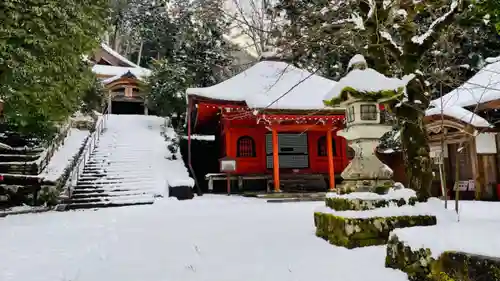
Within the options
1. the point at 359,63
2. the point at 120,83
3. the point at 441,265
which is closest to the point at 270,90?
the point at 359,63

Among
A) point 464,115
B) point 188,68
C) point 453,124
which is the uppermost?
point 188,68

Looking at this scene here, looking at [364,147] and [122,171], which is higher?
[364,147]

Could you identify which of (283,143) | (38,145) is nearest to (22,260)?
(38,145)

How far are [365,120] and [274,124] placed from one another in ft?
28.5

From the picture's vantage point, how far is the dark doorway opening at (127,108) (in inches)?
1165

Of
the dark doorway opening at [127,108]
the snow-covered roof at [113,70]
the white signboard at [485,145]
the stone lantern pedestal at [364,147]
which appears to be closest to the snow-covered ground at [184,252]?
the stone lantern pedestal at [364,147]

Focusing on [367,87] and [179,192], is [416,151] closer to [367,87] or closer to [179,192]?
[367,87]

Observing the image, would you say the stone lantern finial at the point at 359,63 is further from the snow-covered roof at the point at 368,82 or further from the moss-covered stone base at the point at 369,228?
the moss-covered stone base at the point at 369,228

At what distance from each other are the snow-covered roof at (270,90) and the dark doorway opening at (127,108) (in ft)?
54.6

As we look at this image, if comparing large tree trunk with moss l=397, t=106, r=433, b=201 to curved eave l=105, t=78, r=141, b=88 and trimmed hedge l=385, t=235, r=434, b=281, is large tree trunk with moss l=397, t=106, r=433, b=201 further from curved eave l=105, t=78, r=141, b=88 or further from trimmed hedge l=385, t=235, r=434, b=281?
curved eave l=105, t=78, r=141, b=88

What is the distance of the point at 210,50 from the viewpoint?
22.7 metres

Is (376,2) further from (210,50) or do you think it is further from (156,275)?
(210,50)

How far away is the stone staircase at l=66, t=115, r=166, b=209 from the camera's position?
1176 centimetres

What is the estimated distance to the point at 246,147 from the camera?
1536 centimetres
